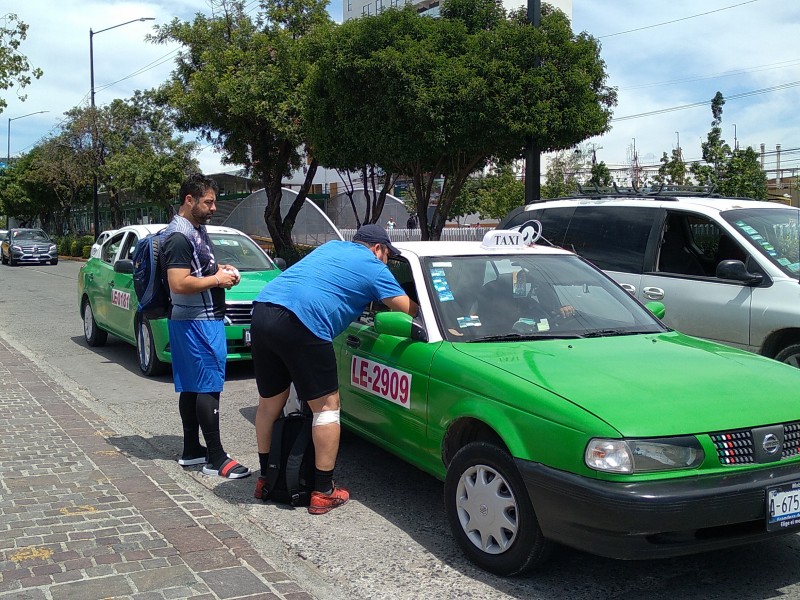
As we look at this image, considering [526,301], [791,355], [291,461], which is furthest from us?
[791,355]

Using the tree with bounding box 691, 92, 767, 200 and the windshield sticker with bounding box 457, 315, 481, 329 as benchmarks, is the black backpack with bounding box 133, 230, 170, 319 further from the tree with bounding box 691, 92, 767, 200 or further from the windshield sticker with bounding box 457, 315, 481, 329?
the tree with bounding box 691, 92, 767, 200

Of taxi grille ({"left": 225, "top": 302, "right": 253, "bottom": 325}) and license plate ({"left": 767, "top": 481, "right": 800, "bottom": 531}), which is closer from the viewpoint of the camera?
license plate ({"left": 767, "top": 481, "right": 800, "bottom": 531})

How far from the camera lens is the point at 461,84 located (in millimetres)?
15945

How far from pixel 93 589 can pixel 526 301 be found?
2822 millimetres

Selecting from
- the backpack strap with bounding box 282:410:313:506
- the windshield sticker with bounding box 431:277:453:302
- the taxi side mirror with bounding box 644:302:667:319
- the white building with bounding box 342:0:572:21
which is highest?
the white building with bounding box 342:0:572:21

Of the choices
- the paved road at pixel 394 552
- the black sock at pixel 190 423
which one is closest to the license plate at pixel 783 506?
the paved road at pixel 394 552

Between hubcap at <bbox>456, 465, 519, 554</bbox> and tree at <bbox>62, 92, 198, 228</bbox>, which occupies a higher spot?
tree at <bbox>62, 92, 198, 228</bbox>

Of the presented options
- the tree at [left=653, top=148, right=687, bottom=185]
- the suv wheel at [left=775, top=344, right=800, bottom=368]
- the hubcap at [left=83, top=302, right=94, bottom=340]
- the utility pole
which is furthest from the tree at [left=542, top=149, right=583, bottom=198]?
the suv wheel at [left=775, top=344, right=800, bottom=368]

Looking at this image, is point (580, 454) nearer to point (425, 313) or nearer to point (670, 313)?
point (425, 313)

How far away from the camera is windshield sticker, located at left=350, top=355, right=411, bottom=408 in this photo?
4.81m

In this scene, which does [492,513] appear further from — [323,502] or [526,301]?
[526,301]

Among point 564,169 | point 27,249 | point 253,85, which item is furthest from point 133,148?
point 564,169

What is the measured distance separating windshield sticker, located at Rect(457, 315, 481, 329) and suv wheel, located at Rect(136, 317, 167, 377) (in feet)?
16.9

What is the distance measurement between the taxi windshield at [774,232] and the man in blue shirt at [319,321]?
3.43 m
